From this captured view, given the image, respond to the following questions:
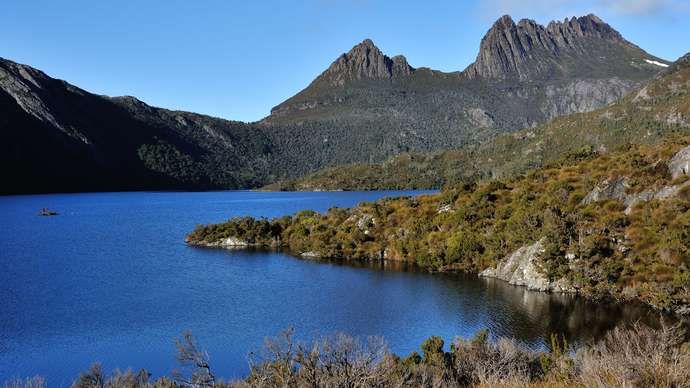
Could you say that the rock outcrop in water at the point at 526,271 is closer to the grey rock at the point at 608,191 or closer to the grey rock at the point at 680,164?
the grey rock at the point at 608,191

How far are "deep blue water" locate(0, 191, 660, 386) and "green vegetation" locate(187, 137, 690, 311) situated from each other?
4.61 m

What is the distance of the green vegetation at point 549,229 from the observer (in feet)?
174

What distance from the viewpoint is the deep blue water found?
39.0 m

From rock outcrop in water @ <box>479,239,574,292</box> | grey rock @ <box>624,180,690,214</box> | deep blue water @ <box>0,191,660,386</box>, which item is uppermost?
grey rock @ <box>624,180,690,214</box>

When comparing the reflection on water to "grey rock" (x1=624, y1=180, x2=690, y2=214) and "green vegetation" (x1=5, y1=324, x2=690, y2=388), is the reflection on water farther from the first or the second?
"grey rock" (x1=624, y1=180, x2=690, y2=214)

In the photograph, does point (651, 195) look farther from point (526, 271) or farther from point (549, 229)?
point (526, 271)

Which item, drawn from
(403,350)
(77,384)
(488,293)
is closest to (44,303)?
(77,384)

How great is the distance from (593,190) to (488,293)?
892 inches

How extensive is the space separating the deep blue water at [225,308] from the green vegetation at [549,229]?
4614 millimetres

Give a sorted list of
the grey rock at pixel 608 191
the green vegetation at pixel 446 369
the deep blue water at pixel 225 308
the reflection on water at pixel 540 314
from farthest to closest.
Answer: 1. the grey rock at pixel 608 191
2. the reflection on water at pixel 540 314
3. the deep blue water at pixel 225 308
4. the green vegetation at pixel 446 369

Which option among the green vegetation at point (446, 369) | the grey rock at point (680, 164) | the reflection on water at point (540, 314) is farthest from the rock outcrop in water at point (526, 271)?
the green vegetation at point (446, 369)

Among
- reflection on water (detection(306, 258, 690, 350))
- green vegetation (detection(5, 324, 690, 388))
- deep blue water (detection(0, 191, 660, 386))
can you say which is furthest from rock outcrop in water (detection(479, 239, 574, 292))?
green vegetation (detection(5, 324, 690, 388))

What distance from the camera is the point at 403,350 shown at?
38.2 meters

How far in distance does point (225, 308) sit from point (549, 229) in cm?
3487
